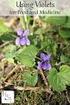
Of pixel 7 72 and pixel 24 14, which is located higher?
pixel 24 14

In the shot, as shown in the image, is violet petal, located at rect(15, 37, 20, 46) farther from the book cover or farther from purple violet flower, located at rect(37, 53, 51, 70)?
purple violet flower, located at rect(37, 53, 51, 70)

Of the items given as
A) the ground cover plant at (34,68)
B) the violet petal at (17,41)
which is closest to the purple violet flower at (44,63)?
the ground cover plant at (34,68)

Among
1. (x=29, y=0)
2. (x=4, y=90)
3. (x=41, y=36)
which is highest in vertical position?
(x=29, y=0)

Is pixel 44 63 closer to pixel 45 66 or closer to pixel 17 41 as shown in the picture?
pixel 45 66

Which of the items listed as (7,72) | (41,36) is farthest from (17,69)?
(41,36)

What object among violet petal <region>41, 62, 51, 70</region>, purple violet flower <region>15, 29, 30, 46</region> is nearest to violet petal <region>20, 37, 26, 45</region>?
purple violet flower <region>15, 29, 30, 46</region>

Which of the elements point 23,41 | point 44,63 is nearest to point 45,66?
point 44,63

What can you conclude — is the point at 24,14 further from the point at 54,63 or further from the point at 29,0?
the point at 54,63
